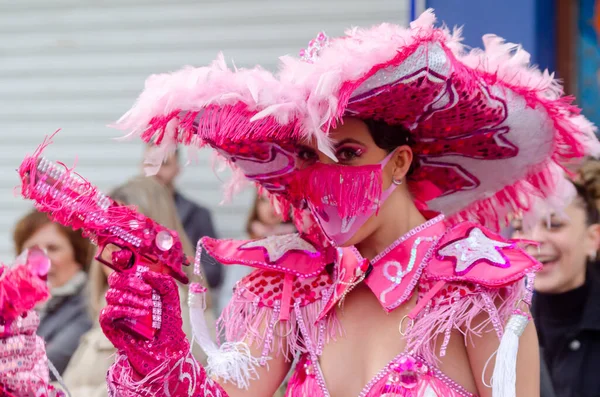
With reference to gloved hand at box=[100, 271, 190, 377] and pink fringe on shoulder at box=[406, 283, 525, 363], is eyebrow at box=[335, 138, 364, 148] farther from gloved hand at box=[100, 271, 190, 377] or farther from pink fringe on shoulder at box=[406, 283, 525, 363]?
gloved hand at box=[100, 271, 190, 377]

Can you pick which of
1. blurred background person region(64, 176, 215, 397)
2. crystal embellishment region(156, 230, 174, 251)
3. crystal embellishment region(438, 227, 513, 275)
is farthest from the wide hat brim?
blurred background person region(64, 176, 215, 397)

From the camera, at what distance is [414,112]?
209 cm

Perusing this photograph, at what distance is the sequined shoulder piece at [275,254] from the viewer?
2256mm

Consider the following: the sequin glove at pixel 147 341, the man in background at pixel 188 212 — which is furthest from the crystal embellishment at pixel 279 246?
the man in background at pixel 188 212

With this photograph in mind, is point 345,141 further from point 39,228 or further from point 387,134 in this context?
point 39,228

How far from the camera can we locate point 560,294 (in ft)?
10.5

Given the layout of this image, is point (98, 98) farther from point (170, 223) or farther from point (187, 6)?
point (170, 223)

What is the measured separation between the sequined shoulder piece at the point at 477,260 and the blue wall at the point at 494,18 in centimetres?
159

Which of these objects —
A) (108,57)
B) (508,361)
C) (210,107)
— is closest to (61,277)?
(210,107)

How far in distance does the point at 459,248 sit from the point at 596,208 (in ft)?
4.23

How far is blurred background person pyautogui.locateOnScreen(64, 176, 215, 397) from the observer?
3217mm

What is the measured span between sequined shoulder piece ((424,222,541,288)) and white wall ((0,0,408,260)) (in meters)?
3.11

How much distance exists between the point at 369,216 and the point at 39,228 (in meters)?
1.85

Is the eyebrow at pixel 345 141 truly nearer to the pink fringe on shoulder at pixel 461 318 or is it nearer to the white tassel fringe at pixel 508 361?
the pink fringe on shoulder at pixel 461 318
